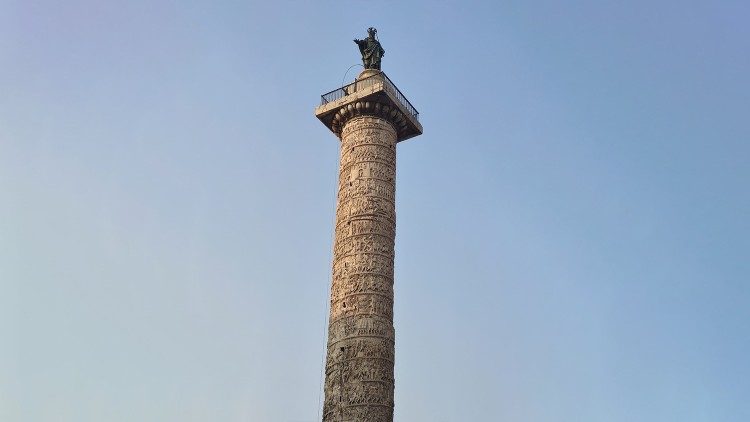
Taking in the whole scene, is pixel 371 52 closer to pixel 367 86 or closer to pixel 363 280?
pixel 367 86

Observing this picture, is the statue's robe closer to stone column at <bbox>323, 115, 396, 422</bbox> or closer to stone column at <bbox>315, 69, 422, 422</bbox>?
stone column at <bbox>315, 69, 422, 422</bbox>

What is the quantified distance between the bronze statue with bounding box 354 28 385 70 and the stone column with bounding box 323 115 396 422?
59.7 inches

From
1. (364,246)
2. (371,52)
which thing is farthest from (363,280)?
(371,52)

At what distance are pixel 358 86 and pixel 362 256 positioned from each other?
344 cm

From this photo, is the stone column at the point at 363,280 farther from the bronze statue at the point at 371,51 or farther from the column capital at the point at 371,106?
the bronze statue at the point at 371,51

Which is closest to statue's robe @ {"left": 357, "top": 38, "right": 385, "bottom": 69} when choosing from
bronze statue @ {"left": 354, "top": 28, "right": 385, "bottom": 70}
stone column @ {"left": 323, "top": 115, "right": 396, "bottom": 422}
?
bronze statue @ {"left": 354, "top": 28, "right": 385, "bottom": 70}

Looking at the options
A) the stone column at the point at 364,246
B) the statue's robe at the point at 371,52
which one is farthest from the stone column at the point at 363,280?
the statue's robe at the point at 371,52

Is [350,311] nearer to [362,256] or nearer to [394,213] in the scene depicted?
[362,256]

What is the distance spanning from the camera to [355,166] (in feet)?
43.8

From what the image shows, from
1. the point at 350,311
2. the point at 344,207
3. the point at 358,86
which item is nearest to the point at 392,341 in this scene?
the point at 350,311

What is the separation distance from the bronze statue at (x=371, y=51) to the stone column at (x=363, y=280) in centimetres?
152

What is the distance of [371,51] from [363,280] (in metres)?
4.90

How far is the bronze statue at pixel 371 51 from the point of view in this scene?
1490 centimetres

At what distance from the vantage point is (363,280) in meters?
12.3
